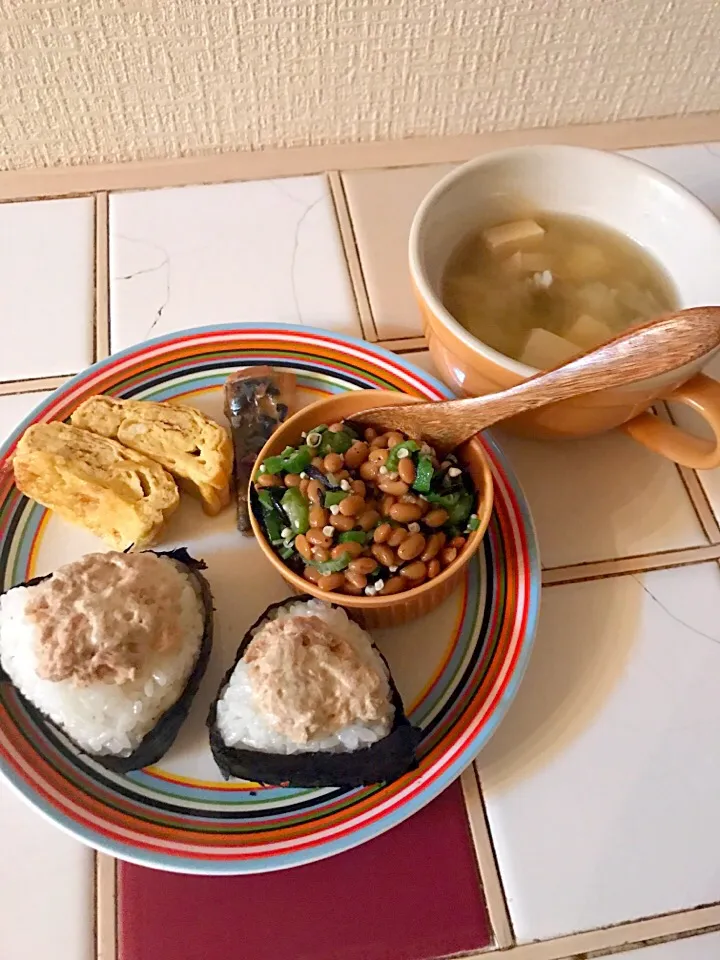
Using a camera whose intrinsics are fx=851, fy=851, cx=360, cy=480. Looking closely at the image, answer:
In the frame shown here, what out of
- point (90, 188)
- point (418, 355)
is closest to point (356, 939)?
point (418, 355)

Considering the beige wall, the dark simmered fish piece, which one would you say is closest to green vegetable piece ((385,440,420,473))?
the dark simmered fish piece

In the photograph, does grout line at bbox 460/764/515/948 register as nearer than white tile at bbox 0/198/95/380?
Yes

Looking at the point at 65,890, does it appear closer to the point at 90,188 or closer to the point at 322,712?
the point at 322,712

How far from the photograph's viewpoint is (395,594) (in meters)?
0.64

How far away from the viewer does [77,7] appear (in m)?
0.82

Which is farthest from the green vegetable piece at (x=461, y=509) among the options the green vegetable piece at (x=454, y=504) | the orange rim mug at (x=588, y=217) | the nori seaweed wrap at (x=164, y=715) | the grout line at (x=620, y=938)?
the grout line at (x=620, y=938)

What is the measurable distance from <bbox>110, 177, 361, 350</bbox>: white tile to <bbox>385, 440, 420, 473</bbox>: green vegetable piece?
0.74ft

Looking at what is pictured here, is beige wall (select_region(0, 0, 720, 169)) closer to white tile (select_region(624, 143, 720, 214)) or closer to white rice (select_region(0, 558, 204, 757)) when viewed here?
white tile (select_region(624, 143, 720, 214))

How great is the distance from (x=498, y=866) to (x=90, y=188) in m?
0.80

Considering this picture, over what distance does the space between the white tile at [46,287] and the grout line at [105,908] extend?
0.45 m

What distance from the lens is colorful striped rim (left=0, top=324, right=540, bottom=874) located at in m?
0.62

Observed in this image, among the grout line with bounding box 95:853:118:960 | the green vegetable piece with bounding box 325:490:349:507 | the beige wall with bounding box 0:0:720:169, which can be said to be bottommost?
the grout line with bounding box 95:853:118:960

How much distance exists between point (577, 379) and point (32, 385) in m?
0.52

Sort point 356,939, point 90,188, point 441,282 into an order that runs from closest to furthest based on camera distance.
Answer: point 356,939, point 441,282, point 90,188
